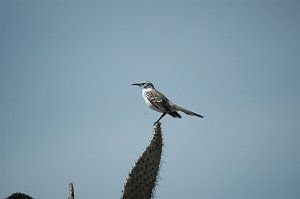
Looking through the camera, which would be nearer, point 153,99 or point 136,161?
point 136,161

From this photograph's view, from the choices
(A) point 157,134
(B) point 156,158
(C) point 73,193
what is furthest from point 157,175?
(C) point 73,193

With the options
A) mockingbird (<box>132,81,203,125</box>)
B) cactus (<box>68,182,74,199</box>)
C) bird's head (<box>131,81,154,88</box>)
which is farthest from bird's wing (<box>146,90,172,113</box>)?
cactus (<box>68,182,74,199</box>)

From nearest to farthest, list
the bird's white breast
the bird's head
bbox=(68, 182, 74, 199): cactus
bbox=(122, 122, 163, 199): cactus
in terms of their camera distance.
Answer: bbox=(68, 182, 74, 199): cactus < bbox=(122, 122, 163, 199): cactus < the bird's white breast < the bird's head

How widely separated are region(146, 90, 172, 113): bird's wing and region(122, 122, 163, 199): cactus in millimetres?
3095

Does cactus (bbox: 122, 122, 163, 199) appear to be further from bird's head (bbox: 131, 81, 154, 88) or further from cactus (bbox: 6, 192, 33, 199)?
bird's head (bbox: 131, 81, 154, 88)

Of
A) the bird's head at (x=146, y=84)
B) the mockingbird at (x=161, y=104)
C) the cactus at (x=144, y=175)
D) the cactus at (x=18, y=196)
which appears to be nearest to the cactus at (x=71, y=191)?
the cactus at (x=18, y=196)

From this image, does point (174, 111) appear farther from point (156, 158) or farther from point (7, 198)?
point (7, 198)

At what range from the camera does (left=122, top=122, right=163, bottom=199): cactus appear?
4465mm

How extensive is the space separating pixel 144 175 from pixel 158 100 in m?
3.65

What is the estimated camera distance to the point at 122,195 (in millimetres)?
4398

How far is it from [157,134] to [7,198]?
6.31 feet

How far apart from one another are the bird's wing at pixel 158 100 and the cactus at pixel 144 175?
3.09m

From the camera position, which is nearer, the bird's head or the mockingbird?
the mockingbird

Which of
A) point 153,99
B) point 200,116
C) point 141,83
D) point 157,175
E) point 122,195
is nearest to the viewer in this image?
point 122,195
